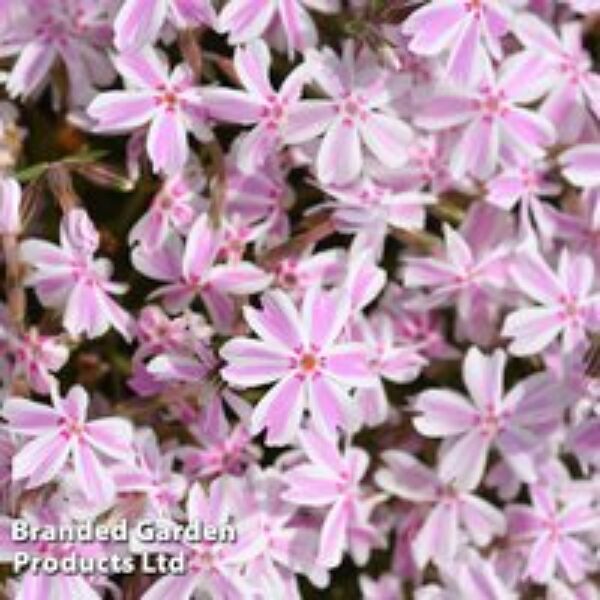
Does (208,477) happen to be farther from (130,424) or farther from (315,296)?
(315,296)

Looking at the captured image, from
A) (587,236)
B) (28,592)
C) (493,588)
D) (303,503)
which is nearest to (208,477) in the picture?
(303,503)

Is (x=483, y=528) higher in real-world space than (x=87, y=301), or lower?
lower

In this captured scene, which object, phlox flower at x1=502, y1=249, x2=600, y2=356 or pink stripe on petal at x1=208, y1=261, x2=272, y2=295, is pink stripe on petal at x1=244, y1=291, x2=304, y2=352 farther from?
phlox flower at x1=502, y1=249, x2=600, y2=356

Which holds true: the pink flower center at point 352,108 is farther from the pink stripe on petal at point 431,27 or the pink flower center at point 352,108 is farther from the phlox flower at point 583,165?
the phlox flower at point 583,165

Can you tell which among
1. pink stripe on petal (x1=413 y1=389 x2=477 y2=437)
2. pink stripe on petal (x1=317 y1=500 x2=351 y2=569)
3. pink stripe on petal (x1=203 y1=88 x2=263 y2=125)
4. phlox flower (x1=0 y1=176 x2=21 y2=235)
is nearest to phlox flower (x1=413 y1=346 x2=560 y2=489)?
pink stripe on petal (x1=413 y1=389 x2=477 y2=437)

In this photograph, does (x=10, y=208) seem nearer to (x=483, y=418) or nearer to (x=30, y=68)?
(x=30, y=68)

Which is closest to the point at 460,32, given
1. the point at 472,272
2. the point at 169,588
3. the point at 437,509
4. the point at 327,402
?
the point at 472,272

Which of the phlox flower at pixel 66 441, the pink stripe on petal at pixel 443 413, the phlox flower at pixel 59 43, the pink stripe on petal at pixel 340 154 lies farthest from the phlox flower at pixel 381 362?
the phlox flower at pixel 59 43
